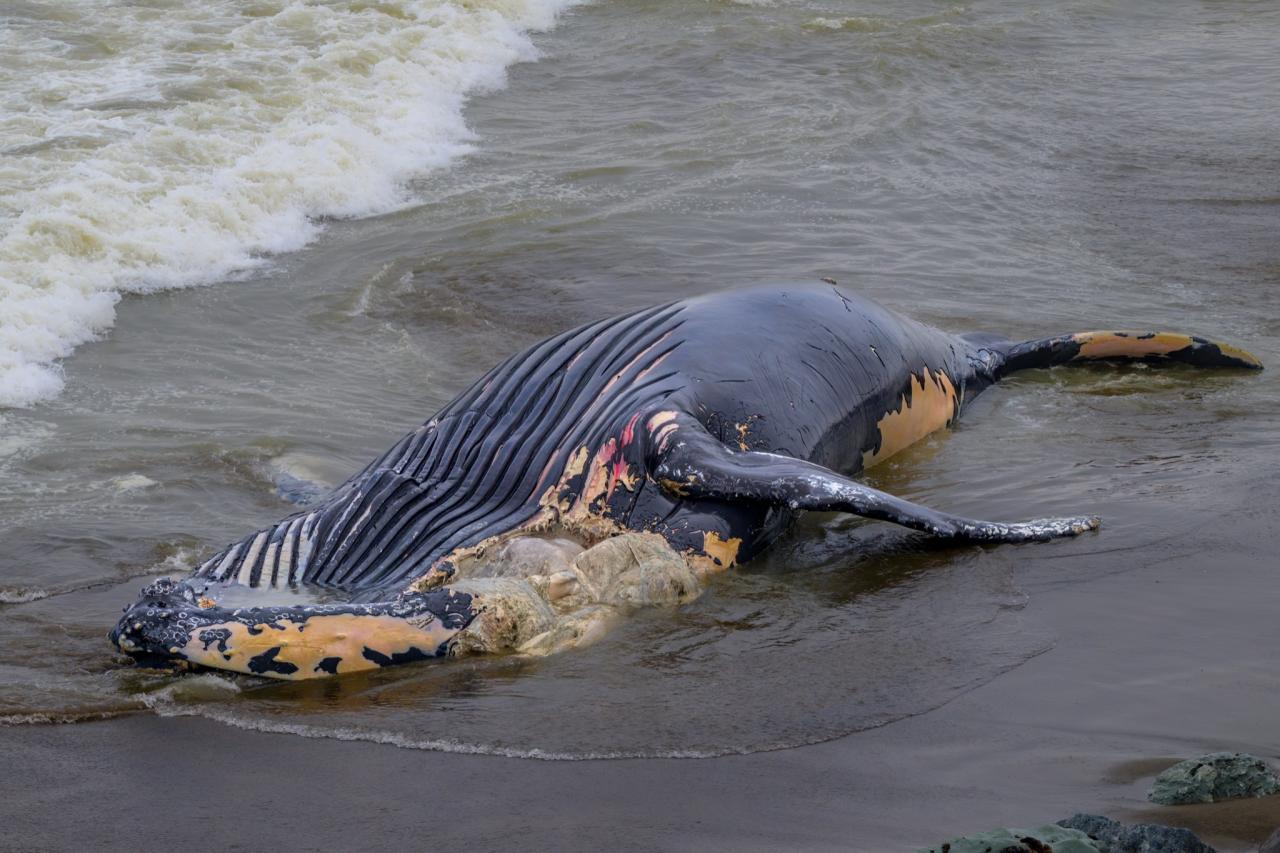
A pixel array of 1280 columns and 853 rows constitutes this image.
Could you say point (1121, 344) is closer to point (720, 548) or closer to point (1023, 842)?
point (720, 548)

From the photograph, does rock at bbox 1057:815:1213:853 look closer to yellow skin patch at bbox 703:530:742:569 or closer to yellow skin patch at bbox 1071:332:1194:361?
yellow skin patch at bbox 703:530:742:569

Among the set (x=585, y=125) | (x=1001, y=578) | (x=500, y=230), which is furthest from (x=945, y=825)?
(x=585, y=125)

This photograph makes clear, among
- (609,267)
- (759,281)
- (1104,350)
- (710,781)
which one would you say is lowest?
(710,781)

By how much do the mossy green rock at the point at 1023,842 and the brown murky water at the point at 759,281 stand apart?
4.44 ft

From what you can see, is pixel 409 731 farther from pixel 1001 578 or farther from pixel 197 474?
pixel 197 474

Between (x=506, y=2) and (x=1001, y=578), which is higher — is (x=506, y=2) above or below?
above

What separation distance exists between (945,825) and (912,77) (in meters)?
17.3

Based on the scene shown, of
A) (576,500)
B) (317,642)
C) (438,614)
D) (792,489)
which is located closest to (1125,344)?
(792,489)

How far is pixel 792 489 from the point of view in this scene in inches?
279

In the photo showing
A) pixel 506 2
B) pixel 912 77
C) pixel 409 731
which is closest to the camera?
pixel 409 731

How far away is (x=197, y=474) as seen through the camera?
881 cm

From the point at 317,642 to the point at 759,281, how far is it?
6528 mm

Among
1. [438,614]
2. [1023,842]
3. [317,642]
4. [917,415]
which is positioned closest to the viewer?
[1023,842]

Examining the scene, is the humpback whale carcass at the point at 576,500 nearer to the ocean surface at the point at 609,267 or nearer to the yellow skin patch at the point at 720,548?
the yellow skin patch at the point at 720,548
